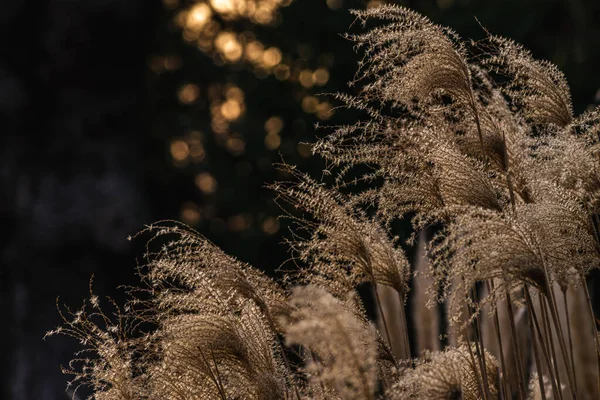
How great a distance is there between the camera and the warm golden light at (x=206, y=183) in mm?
13136

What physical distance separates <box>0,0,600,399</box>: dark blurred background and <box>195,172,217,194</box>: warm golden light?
0.04 m

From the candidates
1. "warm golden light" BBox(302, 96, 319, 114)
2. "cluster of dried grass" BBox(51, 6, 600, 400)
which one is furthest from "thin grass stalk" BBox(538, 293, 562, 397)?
"warm golden light" BBox(302, 96, 319, 114)

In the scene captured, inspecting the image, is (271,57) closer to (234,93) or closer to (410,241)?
(234,93)

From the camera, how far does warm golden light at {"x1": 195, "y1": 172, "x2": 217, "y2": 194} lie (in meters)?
13.1

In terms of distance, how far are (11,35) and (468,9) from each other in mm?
5933

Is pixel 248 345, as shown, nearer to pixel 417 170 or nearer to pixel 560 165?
pixel 417 170

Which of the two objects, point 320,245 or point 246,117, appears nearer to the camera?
point 320,245

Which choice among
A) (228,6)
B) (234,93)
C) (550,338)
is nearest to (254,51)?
(234,93)

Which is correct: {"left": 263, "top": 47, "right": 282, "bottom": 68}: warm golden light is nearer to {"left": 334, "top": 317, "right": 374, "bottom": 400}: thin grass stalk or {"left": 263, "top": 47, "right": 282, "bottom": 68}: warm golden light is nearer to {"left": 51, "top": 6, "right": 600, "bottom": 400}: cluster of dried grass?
{"left": 51, "top": 6, "right": 600, "bottom": 400}: cluster of dried grass

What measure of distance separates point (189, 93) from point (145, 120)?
118 cm

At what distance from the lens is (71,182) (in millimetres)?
11914

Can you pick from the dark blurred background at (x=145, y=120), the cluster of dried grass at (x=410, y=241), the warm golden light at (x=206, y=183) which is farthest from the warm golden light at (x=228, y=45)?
the cluster of dried grass at (x=410, y=241)

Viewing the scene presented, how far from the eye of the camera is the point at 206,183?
1360 centimetres

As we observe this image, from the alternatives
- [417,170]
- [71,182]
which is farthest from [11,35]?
[417,170]
